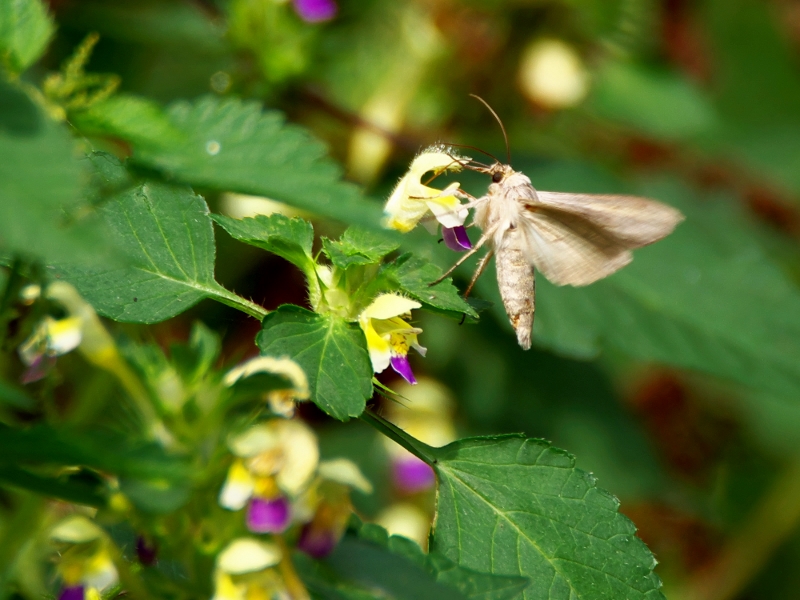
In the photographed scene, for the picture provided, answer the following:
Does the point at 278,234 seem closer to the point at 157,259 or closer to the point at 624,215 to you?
the point at 157,259

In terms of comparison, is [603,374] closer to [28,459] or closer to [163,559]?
[163,559]

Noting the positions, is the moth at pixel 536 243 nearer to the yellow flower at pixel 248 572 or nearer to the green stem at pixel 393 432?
the green stem at pixel 393 432

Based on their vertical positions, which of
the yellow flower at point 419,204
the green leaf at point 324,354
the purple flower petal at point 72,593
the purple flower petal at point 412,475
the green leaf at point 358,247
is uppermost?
the green leaf at point 358,247

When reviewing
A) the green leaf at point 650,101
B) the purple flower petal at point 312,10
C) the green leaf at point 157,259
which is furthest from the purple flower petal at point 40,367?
the green leaf at point 650,101

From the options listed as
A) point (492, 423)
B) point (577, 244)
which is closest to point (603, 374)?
point (492, 423)

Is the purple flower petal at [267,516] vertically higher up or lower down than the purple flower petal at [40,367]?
higher up
